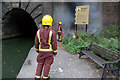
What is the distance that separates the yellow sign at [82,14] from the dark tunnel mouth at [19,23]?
214 inches

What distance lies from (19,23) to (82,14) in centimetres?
1088

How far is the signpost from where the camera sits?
807cm

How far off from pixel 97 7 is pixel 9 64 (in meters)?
7.47

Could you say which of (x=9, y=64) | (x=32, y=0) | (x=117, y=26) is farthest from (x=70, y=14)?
(x=9, y=64)

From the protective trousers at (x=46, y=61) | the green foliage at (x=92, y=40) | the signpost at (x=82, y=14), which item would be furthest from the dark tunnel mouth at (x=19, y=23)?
the protective trousers at (x=46, y=61)

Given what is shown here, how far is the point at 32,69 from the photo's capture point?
3.84m

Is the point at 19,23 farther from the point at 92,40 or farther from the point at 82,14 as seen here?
the point at 92,40

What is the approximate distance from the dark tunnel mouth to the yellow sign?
17.8 ft

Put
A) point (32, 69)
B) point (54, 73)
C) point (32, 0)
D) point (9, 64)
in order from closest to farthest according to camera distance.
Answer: point (54, 73), point (32, 69), point (9, 64), point (32, 0)

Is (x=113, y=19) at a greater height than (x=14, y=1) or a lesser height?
lesser

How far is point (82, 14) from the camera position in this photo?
26.8 ft

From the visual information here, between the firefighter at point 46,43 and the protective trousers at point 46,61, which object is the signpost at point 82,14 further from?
the protective trousers at point 46,61

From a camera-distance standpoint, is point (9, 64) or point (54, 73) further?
point (9, 64)

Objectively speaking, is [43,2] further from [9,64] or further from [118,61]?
[118,61]
